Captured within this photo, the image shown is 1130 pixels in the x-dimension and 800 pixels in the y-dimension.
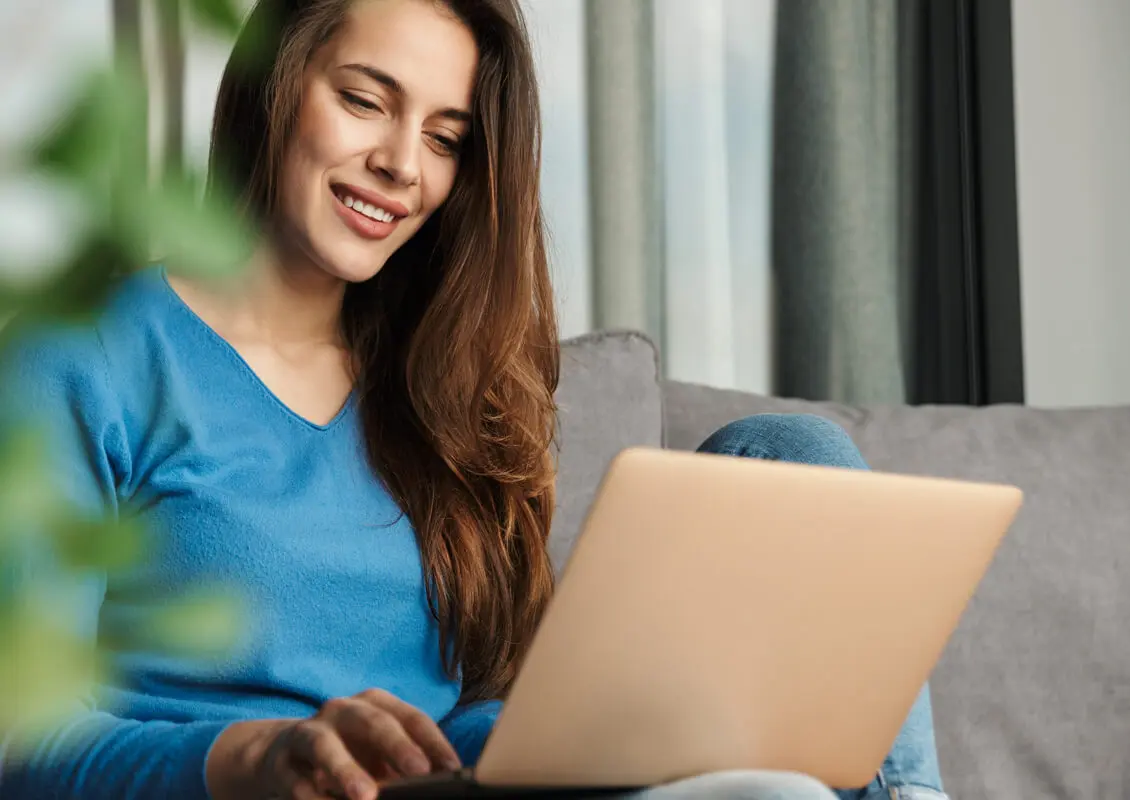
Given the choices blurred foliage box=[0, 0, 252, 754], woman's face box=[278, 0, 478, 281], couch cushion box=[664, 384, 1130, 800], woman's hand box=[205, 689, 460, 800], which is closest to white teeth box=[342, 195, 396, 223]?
woman's face box=[278, 0, 478, 281]

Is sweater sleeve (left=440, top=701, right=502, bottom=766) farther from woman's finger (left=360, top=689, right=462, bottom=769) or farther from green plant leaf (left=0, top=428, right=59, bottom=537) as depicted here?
green plant leaf (left=0, top=428, right=59, bottom=537)

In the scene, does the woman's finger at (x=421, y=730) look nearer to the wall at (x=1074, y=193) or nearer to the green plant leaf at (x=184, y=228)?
the green plant leaf at (x=184, y=228)

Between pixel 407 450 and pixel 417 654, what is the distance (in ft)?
0.68

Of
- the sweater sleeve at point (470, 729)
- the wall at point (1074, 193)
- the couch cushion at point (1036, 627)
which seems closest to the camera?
the sweater sleeve at point (470, 729)

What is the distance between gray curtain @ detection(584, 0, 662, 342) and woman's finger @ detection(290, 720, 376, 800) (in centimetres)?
146

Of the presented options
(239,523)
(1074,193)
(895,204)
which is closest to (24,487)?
(239,523)

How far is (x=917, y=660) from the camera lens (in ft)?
2.85

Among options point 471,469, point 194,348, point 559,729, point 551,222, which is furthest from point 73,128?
point 551,222

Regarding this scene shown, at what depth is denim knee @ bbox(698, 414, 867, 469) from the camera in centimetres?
116

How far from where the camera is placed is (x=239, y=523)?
1.13 meters

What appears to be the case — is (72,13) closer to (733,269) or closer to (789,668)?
(789,668)

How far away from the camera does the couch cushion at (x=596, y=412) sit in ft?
4.93

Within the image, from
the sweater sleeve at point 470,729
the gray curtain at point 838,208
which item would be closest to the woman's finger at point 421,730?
the sweater sleeve at point 470,729

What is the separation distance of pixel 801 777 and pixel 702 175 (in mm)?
1622
